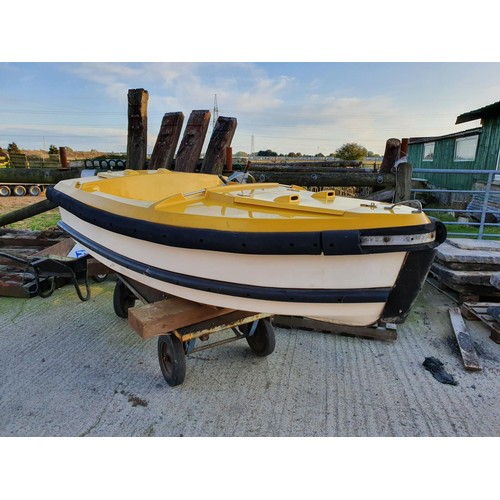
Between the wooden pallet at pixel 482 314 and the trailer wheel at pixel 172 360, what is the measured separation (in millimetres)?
2872

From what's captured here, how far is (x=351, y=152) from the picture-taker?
30375 millimetres

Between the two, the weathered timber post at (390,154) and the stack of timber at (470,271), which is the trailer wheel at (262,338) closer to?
the stack of timber at (470,271)

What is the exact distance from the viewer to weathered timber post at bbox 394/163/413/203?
182 inches

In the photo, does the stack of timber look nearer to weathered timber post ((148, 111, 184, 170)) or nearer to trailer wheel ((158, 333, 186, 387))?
trailer wheel ((158, 333, 186, 387))

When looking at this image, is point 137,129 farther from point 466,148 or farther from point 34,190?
point 34,190

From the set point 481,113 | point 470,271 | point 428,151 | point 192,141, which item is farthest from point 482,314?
point 428,151

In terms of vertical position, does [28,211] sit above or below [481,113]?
below

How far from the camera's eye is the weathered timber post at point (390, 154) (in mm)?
5039

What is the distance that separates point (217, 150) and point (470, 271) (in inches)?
147

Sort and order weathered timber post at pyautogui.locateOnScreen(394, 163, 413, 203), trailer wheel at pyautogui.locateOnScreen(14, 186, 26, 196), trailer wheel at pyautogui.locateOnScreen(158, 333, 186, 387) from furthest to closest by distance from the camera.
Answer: trailer wheel at pyautogui.locateOnScreen(14, 186, 26, 196) < weathered timber post at pyautogui.locateOnScreen(394, 163, 413, 203) < trailer wheel at pyautogui.locateOnScreen(158, 333, 186, 387)

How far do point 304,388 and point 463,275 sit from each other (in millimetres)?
2336

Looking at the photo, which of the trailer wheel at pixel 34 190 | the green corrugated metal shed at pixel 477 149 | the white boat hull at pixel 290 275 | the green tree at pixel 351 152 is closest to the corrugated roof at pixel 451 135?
the green corrugated metal shed at pixel 477 149

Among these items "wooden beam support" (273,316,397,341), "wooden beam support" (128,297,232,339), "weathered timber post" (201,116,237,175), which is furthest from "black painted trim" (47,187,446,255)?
"weathered timber post" (201,116,237,175)

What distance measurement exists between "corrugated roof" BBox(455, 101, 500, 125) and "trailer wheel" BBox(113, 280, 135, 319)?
1321 centimetres
